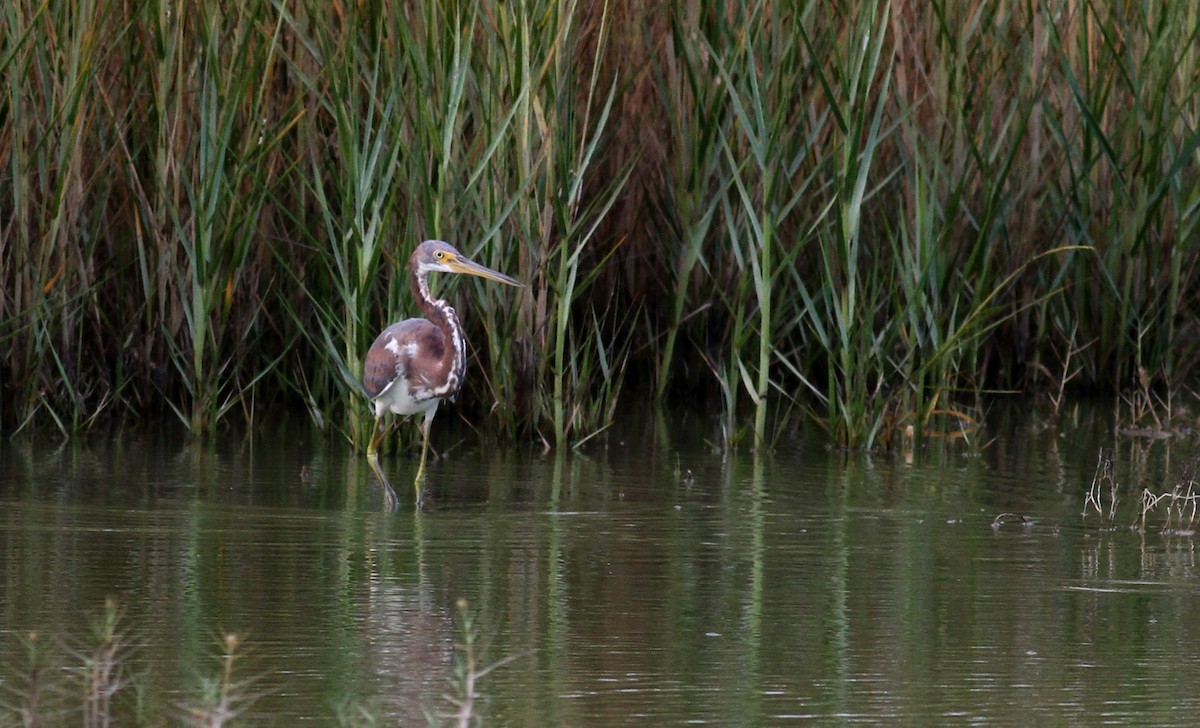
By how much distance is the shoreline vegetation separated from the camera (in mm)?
6863

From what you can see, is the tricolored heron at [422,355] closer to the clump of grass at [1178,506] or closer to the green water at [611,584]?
the green water at [611,584]

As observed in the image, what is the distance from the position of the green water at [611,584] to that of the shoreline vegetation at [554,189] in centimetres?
42

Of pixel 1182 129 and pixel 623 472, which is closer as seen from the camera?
pixel 623 472

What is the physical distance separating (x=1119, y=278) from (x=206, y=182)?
406 centimetres

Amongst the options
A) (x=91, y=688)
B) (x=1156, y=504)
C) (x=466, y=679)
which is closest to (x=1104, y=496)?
(x=1156, y=504)

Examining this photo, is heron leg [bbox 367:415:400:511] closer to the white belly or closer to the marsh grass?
Answer: the white belly

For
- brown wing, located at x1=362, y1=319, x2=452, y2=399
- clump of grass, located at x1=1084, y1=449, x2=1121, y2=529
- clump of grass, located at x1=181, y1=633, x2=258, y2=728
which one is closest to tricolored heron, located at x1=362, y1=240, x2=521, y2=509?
brown wing, located at x1=362, y1=319, x2=452, y2=399

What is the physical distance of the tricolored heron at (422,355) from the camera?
20.9 ft

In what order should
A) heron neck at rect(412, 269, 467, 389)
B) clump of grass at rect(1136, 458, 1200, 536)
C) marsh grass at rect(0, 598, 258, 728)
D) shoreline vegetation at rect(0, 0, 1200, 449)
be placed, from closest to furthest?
1. marsh grass at rect(0, 598, 258, 728)
2. clump of grass at rect(1136, 458, 1200, 536)
3. heron neck at rect(412, 269, 467, 389)
4. shoreline vegetation at rect(0, 0, 1200, 449)

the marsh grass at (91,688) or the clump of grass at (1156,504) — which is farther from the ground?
the clump of grass at (1156,504)

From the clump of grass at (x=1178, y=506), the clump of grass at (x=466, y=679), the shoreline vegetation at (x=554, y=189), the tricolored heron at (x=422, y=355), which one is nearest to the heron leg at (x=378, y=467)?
the tricolored heron at (x=422, y=355)

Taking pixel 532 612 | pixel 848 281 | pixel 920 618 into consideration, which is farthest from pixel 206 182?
pixel 920 618

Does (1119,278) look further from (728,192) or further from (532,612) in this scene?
(532,612)

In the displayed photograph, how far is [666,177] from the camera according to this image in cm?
800
